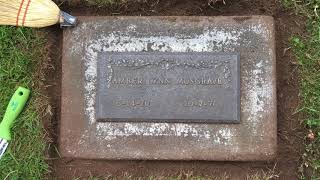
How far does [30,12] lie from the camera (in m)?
2.87

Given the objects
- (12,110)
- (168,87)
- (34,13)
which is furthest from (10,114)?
(168,87)

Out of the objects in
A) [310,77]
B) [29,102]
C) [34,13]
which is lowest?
[29,102]

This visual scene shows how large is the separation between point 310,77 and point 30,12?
70.9 inches

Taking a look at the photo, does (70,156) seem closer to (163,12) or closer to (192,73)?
(192,73)

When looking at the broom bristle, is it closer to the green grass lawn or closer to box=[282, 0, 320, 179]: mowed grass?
the green grass lawn

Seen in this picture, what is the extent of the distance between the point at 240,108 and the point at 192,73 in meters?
0.36

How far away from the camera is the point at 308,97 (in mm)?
2855

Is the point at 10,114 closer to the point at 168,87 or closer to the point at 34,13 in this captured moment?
the point at 34,13

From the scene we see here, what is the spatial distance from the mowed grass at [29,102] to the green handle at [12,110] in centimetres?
4

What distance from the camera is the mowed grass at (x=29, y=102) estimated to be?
9.45ft

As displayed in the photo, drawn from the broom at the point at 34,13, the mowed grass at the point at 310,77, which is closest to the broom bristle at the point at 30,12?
the broom at the point at 34,13

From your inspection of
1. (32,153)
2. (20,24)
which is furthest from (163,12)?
(32,153)

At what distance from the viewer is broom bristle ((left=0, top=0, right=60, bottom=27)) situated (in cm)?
284

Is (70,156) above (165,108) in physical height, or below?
below
